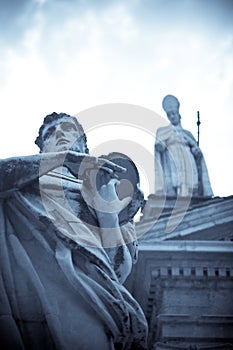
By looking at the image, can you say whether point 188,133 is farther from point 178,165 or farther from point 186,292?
point 186,292

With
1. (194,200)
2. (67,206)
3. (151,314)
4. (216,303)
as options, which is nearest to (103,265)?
(67,206)

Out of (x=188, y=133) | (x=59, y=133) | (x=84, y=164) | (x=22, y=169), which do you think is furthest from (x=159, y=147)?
(x=22, y=169)

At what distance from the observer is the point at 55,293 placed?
5426mm

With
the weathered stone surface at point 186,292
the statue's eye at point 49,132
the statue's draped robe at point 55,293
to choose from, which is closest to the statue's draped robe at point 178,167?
the weathered stone surface at point 186,292

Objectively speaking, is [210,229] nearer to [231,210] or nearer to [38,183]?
[231,210]

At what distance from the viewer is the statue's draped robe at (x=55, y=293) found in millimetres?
5281

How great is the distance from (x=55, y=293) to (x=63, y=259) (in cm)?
25

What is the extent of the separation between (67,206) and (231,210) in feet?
35.0

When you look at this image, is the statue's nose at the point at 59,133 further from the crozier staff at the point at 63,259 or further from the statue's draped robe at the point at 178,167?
the statue's draped robe at the point at 178,167

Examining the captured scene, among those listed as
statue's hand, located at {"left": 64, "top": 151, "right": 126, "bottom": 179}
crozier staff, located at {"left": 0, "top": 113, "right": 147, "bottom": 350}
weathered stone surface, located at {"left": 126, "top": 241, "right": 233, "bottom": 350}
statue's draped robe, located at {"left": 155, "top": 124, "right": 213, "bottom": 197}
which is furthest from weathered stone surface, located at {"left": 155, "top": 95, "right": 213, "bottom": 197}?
crozier staff, located at {"left": 0, "top": 113, "right": 147, "bottom": 350}

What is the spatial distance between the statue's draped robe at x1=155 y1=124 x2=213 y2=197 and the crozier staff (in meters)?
12.0

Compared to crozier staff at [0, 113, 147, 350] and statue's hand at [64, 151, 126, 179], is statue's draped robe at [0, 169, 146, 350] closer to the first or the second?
crozier staff at [0, 113, 147, 350]

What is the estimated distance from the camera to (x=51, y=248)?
220 inches

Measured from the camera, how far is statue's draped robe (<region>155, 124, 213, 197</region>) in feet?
59.8
